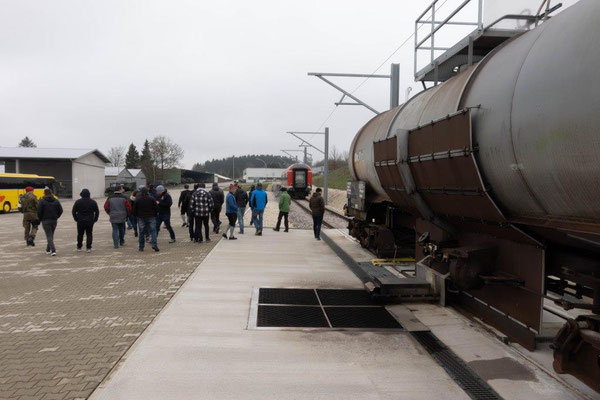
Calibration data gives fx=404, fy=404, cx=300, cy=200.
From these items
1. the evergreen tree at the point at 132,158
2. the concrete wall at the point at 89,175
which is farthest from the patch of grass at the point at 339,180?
the evergreen tree at the point at 132,158

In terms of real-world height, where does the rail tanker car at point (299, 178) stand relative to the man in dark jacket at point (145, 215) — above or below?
above

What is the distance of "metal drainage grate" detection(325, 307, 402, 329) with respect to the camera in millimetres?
5242

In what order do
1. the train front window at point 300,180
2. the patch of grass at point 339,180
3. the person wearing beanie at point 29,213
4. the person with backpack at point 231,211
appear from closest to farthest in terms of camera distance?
the person wearing beanie at point 29,213
the person with backpack at point 231,211
the train front window at point 300,180
the patch of grass at point 339,180

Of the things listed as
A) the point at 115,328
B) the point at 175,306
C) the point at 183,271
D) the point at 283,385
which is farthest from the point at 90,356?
the point at 183,271

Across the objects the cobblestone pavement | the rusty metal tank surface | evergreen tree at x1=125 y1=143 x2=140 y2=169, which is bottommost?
the cobblestone pavement

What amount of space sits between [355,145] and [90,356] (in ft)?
24.8

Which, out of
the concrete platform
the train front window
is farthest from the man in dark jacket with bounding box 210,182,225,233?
the train front window

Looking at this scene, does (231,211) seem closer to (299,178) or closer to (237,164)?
(299,178)

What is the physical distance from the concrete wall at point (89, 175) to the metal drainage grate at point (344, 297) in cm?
3911

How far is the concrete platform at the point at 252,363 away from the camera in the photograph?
3.53 m

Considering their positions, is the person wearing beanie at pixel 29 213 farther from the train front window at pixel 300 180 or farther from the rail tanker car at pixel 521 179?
the train front window at pixel 300 180

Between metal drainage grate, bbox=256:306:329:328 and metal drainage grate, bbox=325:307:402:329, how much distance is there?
16 centimetres

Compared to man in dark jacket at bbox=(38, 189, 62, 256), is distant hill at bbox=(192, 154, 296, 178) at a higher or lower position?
higher

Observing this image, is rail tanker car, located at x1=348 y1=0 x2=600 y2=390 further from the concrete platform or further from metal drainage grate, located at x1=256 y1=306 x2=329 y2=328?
metal drainage grate, located at x1=256 y1=306 x2=329 y2=328
